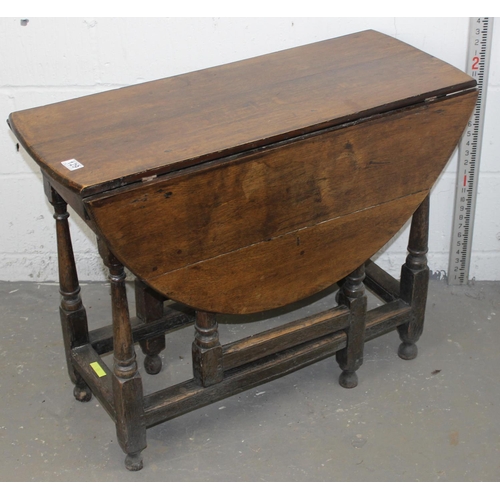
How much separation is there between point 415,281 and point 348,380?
0.38 metres

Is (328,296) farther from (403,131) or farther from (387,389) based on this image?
(403,131)

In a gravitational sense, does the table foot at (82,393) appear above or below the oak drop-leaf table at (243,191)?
below

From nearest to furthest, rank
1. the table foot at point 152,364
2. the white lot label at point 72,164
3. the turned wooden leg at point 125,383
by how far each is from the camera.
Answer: the white lot label at point 72,164
the turned wooden leg at point 125,383
the table foot at point 152,364

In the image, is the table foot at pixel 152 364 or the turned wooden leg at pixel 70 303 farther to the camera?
the table foot at pixel 152 364

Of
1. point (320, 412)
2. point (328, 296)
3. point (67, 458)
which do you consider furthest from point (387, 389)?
point (67, 458)

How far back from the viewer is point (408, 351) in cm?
280

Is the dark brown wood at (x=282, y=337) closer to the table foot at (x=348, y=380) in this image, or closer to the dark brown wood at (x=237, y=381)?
the dark brown wood at (x=237, y=381)

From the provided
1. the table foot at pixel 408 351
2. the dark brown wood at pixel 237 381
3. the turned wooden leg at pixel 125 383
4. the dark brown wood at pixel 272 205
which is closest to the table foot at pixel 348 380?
the dark brown wood at pixel 237 381

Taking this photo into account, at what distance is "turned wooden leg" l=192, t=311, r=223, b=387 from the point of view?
231 cm

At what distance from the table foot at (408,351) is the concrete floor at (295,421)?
0.09 feet

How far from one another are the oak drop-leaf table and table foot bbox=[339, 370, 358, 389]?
5 centimetres

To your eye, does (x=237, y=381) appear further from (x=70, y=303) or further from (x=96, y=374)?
(x=70, y=303)

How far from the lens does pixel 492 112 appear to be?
9.64 ft

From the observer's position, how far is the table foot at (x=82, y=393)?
263 cm
